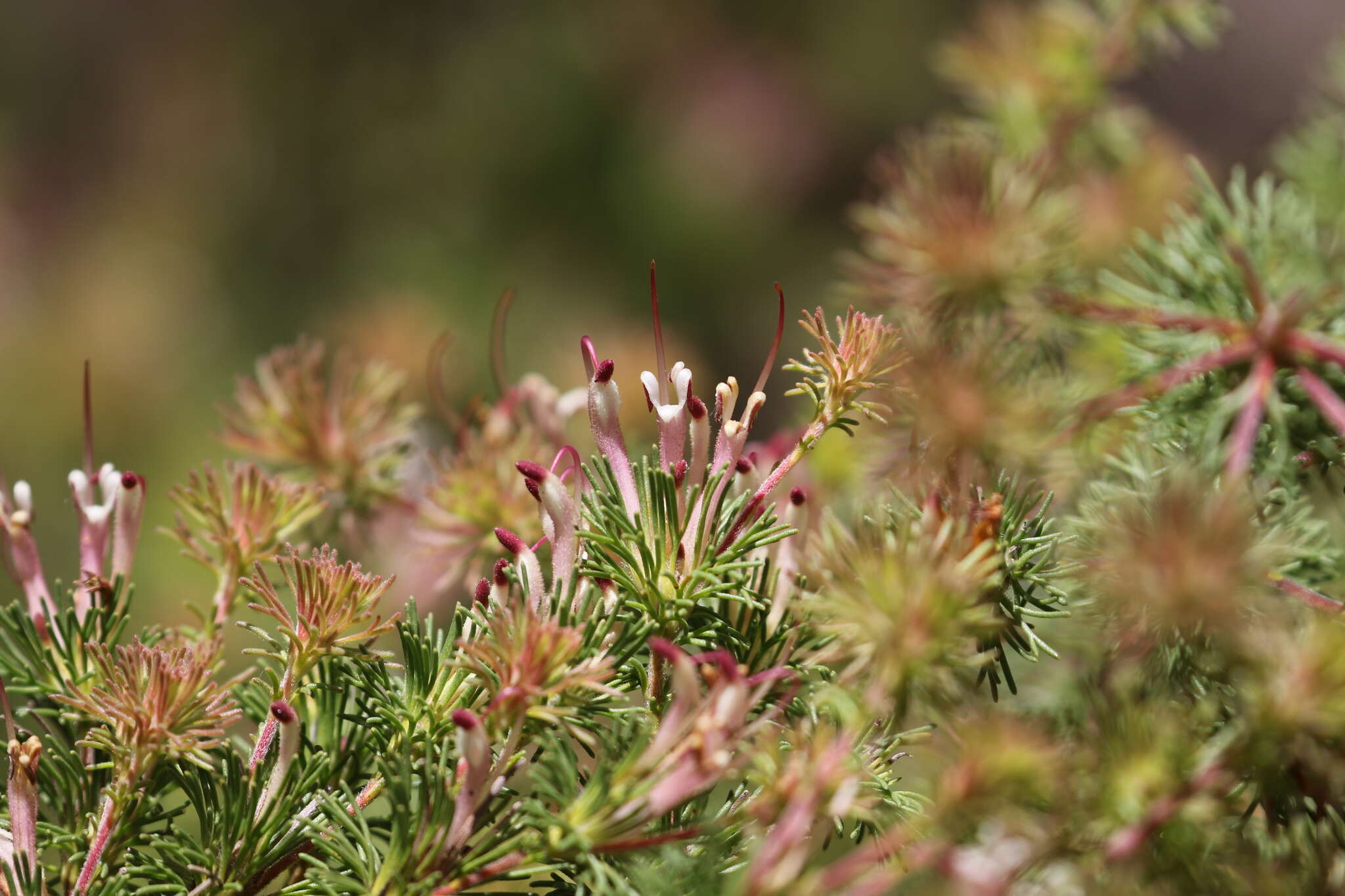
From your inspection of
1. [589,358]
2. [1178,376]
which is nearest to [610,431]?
[589,358]

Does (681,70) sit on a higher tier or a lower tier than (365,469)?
higher

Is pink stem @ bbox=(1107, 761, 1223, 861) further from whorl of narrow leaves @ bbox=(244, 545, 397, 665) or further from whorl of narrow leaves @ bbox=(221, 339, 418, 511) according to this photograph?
whorl of narrow leaves @ bbox=(221, 339, 418, 511)

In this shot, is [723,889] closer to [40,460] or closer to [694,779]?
[694,779]

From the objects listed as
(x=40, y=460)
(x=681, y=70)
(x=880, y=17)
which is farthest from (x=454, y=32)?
(x=40, y=460)

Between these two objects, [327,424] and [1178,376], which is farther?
[327,424]

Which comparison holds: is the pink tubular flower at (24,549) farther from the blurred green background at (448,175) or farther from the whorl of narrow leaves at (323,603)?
the blurred green background at (448,175)

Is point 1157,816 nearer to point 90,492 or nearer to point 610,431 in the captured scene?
point 610,431
